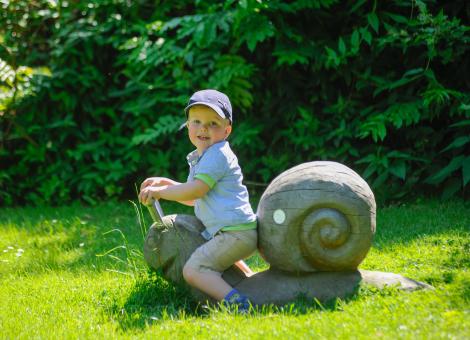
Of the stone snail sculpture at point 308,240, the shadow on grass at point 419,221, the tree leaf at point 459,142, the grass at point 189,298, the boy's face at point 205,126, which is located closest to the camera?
the grass at point 189,298

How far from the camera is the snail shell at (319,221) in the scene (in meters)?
3.69

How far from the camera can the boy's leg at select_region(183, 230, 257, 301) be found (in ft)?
12.3

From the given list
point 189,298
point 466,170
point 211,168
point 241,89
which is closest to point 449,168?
point 466,170

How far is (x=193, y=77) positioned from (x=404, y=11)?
2.59 metres

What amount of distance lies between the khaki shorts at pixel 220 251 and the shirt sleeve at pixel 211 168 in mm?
349

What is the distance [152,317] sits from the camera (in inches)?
145

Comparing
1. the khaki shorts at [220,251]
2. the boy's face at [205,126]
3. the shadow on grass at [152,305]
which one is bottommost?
the shadow on grass at [152,305]

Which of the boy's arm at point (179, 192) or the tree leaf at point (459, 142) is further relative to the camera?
A: the tree leaf at point (459, 142)

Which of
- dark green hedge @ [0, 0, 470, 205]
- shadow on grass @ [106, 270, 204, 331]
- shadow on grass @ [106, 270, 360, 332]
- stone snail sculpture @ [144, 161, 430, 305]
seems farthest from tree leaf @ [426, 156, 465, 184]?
shadow on grass @ [106, 270, 204, 331]

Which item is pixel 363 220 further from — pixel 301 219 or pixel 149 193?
pixel 149 193

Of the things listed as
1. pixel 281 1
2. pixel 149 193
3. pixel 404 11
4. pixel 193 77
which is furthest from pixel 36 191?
pixel 404 11

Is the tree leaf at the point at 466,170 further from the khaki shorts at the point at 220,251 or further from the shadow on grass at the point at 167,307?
the khaki shorts at the point at 220,251

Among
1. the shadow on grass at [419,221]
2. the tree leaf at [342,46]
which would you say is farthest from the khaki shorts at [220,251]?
the tree leaf at [342,46]

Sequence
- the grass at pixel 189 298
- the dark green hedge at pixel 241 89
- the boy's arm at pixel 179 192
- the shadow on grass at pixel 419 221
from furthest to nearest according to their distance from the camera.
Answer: the dark green hedge at pixel 241 89
the shadow on grass at pixel 419 221
the boy's arm at pixel 179 192
the grass at pixel 189 298
